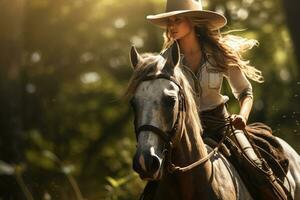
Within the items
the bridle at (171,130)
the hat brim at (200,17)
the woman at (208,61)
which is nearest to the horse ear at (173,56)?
the bridle at (171,130)

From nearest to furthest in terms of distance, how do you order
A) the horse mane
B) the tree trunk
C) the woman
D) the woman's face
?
the horse mane < the woman < the woman's face < the tree trunk

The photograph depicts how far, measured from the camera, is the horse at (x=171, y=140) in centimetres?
669

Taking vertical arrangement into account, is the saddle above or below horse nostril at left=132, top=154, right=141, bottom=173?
below

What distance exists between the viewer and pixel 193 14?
8.43 m

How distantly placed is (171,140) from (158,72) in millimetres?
543

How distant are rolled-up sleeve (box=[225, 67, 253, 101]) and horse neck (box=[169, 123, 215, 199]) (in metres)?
1.22

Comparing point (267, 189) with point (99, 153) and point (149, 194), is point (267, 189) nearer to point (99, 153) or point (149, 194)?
point (149, 194)

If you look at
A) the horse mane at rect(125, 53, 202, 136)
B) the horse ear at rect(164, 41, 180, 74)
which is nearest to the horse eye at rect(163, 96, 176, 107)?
the horse mane at rect(125, 53, 202, 136)

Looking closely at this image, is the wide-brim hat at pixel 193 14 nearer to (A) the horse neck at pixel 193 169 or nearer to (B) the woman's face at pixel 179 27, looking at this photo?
(B) the woman's face at pixel 179 27

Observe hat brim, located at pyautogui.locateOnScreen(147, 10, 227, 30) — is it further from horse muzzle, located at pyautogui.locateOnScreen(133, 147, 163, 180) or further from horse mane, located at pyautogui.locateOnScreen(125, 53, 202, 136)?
horse muzzle, located at pyautogui.locateOnScreen(133, 147, 163, 180)

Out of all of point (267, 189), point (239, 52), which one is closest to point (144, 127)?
point (267, 189)

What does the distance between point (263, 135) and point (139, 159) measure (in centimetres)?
293

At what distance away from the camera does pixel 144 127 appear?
6.69m

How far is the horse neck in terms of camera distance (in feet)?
24.0
